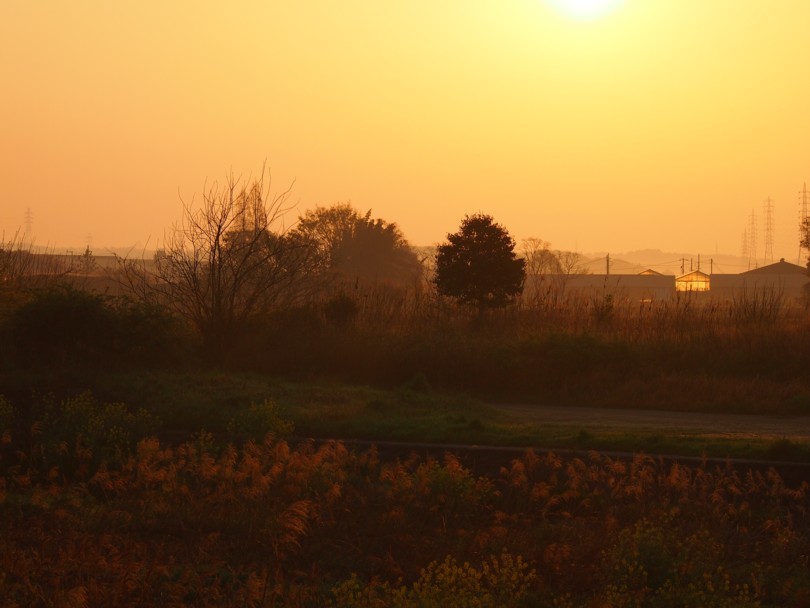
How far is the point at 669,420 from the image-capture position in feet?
56.5

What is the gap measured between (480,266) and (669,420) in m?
11.5

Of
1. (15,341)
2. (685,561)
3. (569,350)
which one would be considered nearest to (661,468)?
(685,561)

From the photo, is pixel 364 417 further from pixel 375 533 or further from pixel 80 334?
pixel 80 334

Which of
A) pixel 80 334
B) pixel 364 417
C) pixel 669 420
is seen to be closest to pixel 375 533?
pixel 364 417

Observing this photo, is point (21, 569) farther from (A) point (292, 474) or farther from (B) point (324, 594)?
(A) point (292, 474)

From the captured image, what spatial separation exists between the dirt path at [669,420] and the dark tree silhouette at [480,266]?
8995 millimetres

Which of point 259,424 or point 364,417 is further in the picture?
Answer: point 364,417

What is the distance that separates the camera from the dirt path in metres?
15.6

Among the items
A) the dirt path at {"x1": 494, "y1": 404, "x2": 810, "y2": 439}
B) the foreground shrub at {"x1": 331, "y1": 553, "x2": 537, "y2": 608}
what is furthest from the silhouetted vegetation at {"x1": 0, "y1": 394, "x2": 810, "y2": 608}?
the dirt path at {"x1": 494, "y1": 404, "x2": 810, "y2": 439}

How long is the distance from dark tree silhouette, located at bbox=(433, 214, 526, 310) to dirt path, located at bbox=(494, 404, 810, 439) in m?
8.99

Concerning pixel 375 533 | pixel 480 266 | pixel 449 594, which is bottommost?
pixel 375 533

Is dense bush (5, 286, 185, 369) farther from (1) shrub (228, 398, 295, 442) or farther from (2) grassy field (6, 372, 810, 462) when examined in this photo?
(1) shrub (228, 398, 295, 442)

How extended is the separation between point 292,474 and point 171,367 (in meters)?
11.6

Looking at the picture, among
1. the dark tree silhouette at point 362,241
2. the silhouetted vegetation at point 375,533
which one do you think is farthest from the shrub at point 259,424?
the dark tree silhouette at point 362,241
